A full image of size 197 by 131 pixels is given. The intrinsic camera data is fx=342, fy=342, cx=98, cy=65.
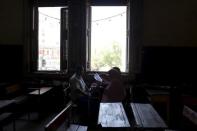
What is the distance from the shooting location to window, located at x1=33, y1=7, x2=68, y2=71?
742 centimetres

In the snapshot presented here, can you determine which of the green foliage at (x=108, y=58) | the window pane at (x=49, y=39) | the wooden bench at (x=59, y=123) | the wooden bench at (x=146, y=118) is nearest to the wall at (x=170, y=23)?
the green foliage at (x=108, y=58)

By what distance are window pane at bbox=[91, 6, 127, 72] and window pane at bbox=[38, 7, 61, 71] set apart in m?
0.80

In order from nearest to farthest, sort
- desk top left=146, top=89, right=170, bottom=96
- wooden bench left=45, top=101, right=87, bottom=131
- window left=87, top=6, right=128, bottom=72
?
wooden bench left=45, top=101, right=87, bottom=131 → desk top left=146, top=89, right=170, bottom=96 → window left=87, top=6, right=128, bottom=72

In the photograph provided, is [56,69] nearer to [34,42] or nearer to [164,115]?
[34,42]

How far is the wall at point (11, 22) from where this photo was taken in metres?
7.40

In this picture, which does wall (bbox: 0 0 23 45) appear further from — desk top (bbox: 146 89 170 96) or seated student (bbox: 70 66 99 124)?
desk top (bbox: 146 89 170 96)

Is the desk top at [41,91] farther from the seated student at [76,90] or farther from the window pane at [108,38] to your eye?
the window pane at [108,38]

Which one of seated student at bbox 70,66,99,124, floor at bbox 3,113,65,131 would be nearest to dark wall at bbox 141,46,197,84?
seated student at bbox 70,66,99,124

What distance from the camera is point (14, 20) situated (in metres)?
7.43

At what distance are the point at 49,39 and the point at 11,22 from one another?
0.90 meters

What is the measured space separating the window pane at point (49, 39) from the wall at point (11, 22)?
43 cm

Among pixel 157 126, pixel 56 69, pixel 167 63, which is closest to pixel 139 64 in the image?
pixel 167 63

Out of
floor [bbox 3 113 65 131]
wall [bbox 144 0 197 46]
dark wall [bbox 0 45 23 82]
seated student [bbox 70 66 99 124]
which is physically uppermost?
wall [bbox 144 0 197 46]

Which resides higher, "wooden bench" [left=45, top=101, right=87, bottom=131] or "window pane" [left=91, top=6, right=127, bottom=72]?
"window pane" [left=91, top=6, right=127, bottom=72]
